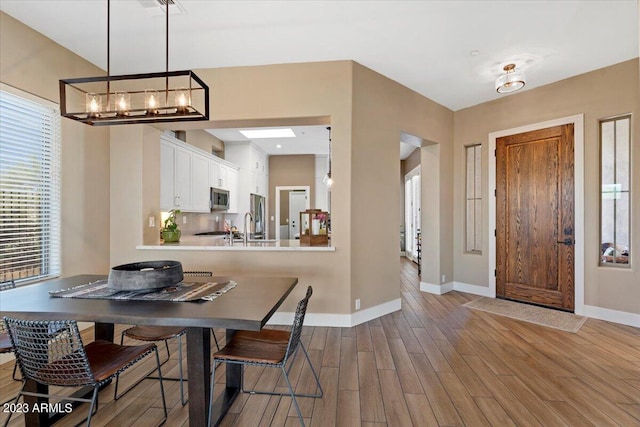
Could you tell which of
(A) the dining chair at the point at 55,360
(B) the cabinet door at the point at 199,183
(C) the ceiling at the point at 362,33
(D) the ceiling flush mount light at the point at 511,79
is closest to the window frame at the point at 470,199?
(D) the ceiling flush mount light at the point at 511,79

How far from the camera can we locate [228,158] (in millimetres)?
7113

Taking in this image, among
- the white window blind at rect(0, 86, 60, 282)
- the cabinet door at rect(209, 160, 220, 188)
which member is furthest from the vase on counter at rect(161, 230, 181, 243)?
the cabinet door at rect(209, 160, 220, 188)

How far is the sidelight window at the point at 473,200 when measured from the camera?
195 inches

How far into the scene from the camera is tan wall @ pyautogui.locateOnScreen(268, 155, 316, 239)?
28.0 ft

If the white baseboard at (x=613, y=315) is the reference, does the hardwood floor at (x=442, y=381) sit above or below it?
below

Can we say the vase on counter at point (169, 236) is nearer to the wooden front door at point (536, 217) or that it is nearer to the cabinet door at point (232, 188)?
the cabinet door at point (232, 188)

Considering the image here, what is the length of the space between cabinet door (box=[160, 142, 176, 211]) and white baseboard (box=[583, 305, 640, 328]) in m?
5.60

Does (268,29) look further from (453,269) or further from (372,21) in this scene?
(453,269)

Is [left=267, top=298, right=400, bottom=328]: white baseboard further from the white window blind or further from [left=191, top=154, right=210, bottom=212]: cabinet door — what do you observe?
[left=191, top=154, right=210, bottom=212]: cabinet door

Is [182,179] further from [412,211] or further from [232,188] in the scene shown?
[412,211]

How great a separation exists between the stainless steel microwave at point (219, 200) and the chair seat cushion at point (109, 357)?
3.80 meters

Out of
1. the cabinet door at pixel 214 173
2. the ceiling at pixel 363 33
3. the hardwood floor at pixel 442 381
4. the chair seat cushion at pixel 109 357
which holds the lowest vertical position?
the hardwood floor at pixel 442 381

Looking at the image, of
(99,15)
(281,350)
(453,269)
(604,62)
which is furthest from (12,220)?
(604,62)

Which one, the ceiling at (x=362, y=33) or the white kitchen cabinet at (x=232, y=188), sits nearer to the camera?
the ceiling at (x=362, y=33)
